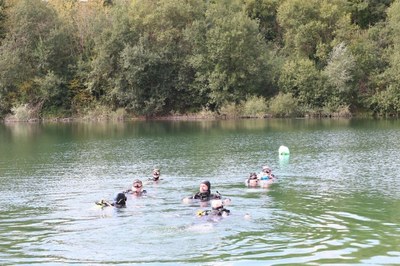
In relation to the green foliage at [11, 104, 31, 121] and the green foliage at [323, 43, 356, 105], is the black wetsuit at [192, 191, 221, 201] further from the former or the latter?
the green foliage at [11, 104, 31, 121]

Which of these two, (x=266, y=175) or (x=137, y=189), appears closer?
(x=137, y=189)

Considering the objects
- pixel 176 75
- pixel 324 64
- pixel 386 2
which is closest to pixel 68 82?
pixel 176 75

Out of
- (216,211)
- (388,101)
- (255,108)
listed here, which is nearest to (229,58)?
(255,108)

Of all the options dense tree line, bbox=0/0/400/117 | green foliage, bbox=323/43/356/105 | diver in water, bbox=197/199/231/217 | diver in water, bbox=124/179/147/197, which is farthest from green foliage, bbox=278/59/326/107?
diver in water, bbox=197/199/231/217

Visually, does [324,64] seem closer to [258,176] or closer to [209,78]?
[209,78]

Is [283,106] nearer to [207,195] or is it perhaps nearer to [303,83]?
[303,83]

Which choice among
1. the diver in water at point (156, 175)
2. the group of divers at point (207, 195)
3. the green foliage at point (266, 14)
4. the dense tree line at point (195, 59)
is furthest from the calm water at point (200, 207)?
the green foliage at point (266, 14)

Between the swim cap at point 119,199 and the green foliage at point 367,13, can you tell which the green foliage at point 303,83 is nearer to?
the green foliage at point 367,13

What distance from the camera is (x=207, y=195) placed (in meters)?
27.5

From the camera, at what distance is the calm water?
19.2m

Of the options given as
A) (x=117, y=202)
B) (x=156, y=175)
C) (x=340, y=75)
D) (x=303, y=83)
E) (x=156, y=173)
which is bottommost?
(x=117, y=202)

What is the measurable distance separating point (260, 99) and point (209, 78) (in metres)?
9.33

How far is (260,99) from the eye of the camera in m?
95.6

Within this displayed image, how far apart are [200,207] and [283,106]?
69061 millimetres
